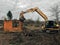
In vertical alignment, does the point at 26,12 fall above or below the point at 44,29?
above

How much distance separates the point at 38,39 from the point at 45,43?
3358 mm

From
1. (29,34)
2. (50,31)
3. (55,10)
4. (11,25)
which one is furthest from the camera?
(55,10)

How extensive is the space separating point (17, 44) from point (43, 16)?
15.3 m

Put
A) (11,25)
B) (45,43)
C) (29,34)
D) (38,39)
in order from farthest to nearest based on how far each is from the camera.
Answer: (11,25), (29,34), (38,39), (45,43)

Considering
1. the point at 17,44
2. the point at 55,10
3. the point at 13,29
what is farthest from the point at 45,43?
the point at 55,10

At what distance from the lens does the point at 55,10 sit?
71.7m

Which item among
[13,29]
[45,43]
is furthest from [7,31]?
[45,43]

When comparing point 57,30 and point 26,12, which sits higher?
point 26,12

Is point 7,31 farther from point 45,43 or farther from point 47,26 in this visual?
point 45,43

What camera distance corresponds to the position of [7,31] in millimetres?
39250

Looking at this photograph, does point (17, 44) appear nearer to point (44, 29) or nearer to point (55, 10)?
point (44, 29)

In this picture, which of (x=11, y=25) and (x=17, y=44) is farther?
(x=11, y=25)

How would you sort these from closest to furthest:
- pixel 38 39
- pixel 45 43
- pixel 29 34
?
pixel 45 43
pixel 38 39
pixel 29 34

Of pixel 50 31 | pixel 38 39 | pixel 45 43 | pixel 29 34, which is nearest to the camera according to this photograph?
pixel 45 43
